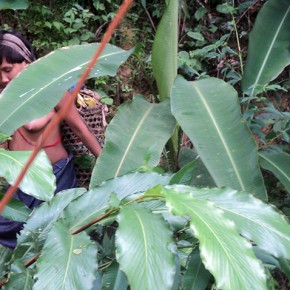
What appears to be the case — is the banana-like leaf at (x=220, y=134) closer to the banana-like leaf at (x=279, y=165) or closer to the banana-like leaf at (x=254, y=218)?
the banana-like leaf at (x=279, y=165)

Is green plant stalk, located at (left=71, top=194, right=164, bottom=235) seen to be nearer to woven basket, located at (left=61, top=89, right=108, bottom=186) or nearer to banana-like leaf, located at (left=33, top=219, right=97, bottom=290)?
banana-like leaf, located at (left=33, top=219, right=97, bottom=290)

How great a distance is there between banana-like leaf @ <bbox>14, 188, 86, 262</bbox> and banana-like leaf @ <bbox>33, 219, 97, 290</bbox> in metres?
0.11

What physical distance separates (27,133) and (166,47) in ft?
1.73

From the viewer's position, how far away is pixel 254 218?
748 millimetres

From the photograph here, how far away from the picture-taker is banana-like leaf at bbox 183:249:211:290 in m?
0.85

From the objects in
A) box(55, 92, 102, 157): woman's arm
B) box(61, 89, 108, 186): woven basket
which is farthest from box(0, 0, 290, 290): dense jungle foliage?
box(61, 89, 108, 186): woven basket

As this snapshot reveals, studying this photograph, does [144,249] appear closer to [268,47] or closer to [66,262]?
[66,262]

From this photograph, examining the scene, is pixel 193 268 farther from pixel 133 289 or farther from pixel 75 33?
pixel 75 33

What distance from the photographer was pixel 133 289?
0.61m

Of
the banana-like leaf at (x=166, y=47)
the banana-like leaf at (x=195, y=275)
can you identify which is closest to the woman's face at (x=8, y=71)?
the banana-like leaf at (x=166, y=47)

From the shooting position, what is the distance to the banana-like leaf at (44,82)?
1.17 metres

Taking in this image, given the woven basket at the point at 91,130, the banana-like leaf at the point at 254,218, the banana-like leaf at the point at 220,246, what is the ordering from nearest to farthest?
the banana-like leaf at the point at 220,246
the banana-like leaf at the point at 254,218
the woven basket at the point at 91,130

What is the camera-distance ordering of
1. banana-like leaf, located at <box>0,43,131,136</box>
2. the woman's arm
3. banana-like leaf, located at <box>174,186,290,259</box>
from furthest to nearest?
the woman's arm
banana-like leaf, located at <box>0,43,131,136</box>
banana-like leaf, located at <box>174,186,290,259</box>

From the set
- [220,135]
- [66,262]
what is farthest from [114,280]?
[220,135]
